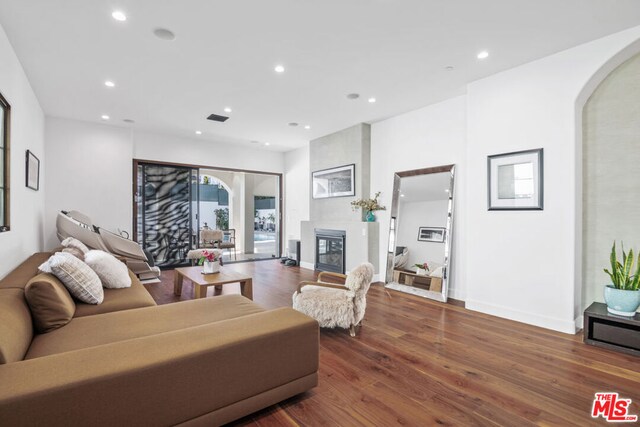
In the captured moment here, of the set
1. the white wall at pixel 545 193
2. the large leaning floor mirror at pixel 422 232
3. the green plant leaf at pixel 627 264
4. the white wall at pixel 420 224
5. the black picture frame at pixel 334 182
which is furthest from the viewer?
the black picture frame at pixel 334 182

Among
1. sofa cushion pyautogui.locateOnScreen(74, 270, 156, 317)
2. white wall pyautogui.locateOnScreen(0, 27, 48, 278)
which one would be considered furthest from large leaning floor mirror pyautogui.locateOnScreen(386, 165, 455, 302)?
white wall pyautogui.locateOnScreen(0, 27, 48, 278)

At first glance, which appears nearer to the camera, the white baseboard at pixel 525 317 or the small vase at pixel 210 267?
the white baseboard at pixel 525 317

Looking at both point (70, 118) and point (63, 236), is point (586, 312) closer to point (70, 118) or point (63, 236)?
point (63, 236)

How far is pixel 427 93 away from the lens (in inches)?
169

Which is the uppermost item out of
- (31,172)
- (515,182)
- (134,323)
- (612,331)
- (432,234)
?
(31,172)

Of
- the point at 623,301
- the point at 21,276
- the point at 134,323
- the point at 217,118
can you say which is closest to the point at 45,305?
the point at 134,323

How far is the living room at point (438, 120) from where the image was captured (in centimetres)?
229

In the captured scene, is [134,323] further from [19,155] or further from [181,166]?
[181,166]

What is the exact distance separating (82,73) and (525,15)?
4750mm

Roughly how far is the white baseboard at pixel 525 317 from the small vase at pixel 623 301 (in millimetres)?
409

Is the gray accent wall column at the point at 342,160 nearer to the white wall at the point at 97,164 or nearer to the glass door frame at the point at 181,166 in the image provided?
the glass door frame at the point at 181,166

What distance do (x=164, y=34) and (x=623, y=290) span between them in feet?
15.9

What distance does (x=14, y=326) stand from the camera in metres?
1.62

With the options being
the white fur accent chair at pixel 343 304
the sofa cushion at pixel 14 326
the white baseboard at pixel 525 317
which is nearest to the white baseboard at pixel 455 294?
the white baseboard at pixel 525 317
